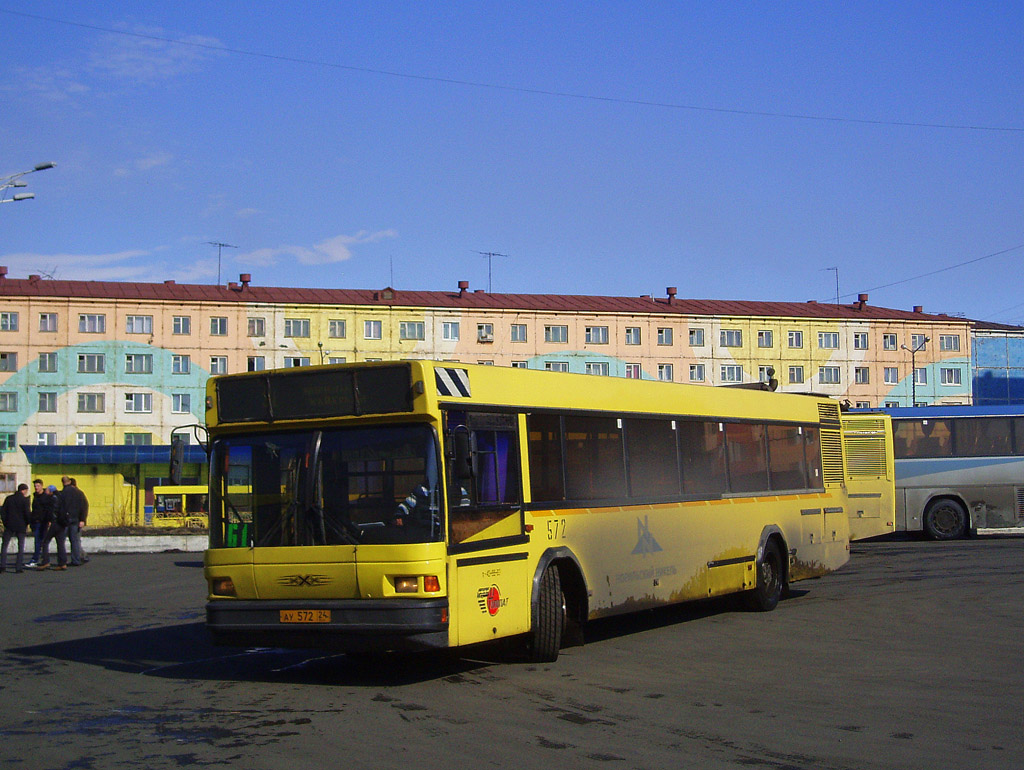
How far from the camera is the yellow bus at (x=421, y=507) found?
9969mm

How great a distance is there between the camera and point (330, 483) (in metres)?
10.2

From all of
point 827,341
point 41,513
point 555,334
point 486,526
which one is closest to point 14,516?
point 41,513

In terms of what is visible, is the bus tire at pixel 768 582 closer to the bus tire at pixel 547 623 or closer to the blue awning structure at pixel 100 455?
the bus tire at pixel 547 623

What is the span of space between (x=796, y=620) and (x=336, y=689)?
7.04 m

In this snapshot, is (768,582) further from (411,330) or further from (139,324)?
(139,324)

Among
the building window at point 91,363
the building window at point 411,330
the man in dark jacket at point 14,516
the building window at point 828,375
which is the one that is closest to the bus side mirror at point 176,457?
the man in dark jacket at point 14,516

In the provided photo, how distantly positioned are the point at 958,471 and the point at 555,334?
53.7 m

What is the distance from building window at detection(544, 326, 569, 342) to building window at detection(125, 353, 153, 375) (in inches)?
1047

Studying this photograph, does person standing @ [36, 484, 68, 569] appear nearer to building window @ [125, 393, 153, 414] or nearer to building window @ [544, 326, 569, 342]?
building window @ [125, 393, 153, 414]

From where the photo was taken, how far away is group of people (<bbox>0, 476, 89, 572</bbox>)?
25203 millimetres

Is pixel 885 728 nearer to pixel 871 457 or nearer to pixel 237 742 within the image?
pixel 237 742

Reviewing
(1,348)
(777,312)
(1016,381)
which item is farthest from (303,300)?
(1016,381)

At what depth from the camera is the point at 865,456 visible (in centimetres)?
2861

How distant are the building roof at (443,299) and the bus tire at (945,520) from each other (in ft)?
175
